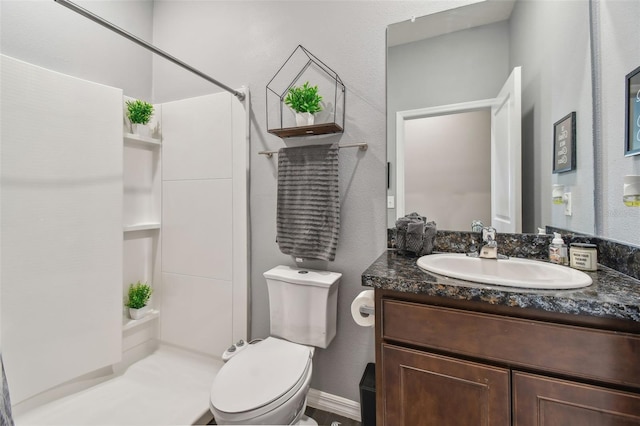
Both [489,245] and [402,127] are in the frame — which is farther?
[402,127]

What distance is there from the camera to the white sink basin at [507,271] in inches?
32.5

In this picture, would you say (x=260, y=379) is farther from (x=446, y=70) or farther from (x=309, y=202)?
(x=446, y=70)

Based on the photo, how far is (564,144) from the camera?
1.16 metres

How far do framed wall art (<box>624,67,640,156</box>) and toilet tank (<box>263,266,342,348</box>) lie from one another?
1232mm

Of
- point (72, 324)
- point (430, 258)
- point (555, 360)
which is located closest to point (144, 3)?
point (72, 324)

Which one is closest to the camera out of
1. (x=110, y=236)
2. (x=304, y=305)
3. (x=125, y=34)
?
(x=125, y=34)

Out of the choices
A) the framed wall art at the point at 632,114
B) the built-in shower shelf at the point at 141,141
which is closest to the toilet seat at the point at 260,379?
the framed wall art at the point at 632,114

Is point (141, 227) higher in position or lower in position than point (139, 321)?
higher

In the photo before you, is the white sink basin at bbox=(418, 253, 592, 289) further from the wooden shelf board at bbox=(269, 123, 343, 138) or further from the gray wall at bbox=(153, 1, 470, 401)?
the wooden shelf board at bbox=(269, 123, 343, 138)

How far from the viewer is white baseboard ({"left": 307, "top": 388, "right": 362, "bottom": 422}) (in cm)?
154

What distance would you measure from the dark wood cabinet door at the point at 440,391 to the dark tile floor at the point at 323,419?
71cm

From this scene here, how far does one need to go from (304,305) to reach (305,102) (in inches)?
43.7

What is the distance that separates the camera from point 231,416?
102cm

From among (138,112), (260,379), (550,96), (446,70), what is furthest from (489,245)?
(138,112)
